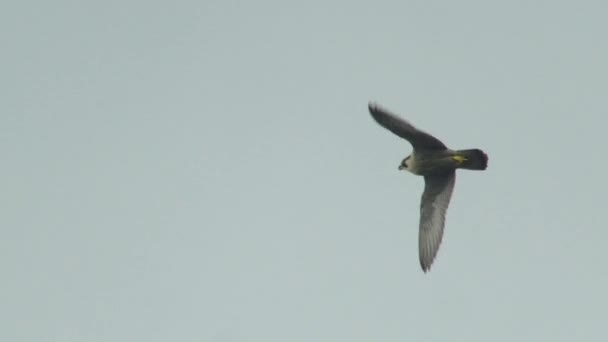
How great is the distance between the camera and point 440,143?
28109 mm

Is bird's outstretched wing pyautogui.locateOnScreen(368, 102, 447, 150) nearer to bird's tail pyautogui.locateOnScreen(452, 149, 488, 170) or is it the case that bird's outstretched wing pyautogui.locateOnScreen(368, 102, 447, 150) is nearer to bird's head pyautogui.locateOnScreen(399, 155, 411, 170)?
bird's tail pyautogui.locateOnScreen(452, 149, 488, 170)

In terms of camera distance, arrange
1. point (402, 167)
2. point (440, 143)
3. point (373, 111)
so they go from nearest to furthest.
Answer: point (373, 111) → point (440, 143) → point (402, 167)

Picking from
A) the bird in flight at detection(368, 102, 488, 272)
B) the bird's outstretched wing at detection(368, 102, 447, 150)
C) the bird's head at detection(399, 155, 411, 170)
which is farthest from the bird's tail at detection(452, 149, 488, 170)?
the bird's head at detection(399, 155, 411, 170)

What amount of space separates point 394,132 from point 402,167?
11.1ft

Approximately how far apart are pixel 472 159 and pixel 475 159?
0.09 metres

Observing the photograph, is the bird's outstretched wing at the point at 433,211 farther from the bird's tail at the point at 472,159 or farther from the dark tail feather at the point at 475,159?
the dark tail feather at the point at 475,159

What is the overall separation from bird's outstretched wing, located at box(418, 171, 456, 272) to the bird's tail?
6.86ft

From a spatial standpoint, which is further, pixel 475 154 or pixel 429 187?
Result: pixel 429 187

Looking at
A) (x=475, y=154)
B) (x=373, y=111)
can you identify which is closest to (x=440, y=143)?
(x=475, y=154)

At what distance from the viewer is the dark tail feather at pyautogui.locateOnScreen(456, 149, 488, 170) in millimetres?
27109

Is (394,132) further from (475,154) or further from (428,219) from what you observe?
(428,219)

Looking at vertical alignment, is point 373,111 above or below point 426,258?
above

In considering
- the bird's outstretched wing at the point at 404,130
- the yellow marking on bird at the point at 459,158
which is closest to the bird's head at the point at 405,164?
the bird's outstretched wing at the point at 404,130

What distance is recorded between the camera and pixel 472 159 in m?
27.3
